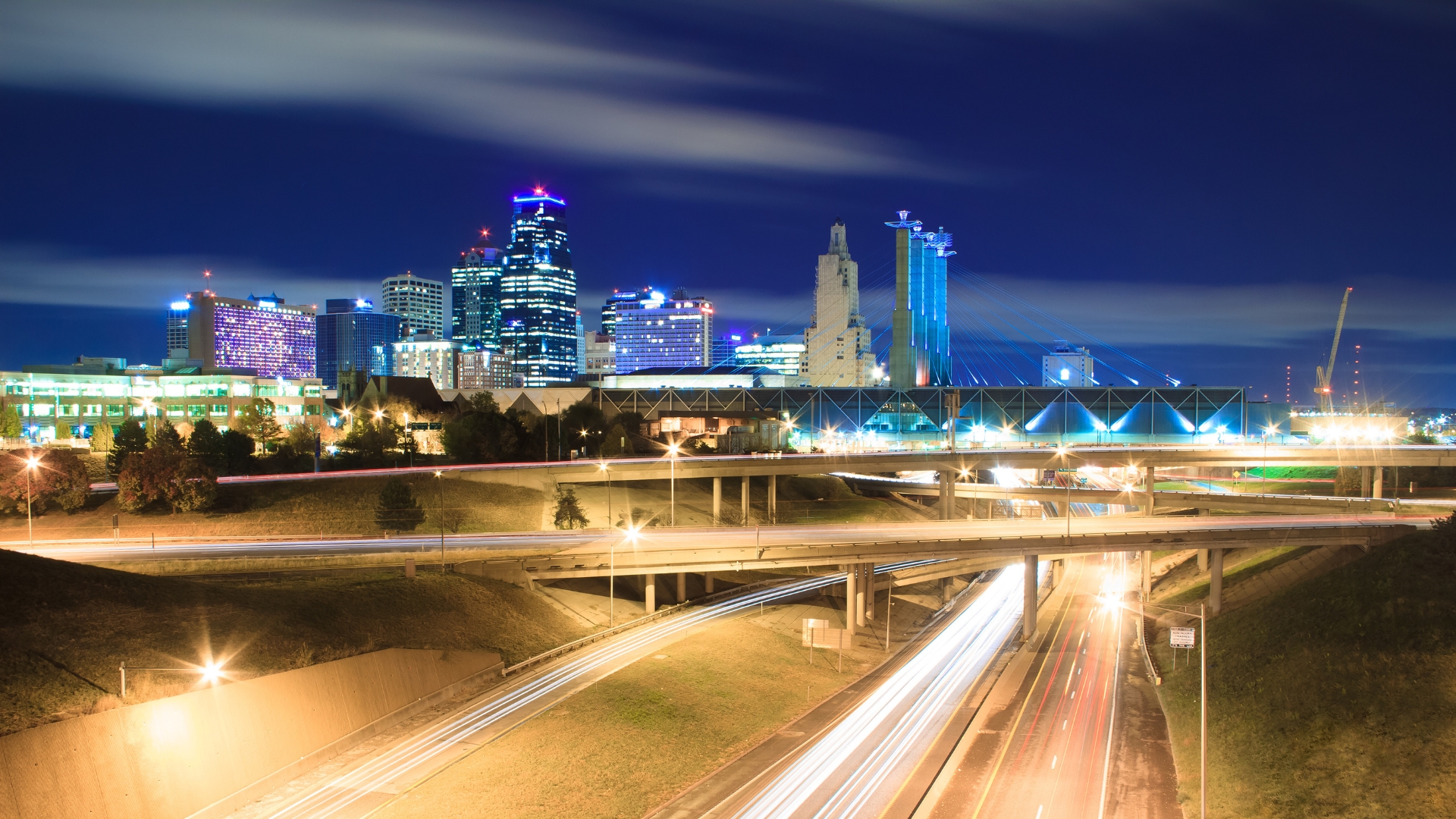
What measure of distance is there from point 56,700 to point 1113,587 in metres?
71.6

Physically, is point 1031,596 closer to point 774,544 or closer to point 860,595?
point 860,595

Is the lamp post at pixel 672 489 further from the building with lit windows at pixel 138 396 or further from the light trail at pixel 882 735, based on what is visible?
the building with lit windows at pixel 138 396

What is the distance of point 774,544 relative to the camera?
56.3 m

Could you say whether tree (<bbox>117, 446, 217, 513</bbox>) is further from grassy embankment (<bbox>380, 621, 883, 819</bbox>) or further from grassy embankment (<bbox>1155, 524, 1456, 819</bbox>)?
grassy embankment (<bbox>1155, 524, 1456, 819</bbox>)

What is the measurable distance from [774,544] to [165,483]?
134ft

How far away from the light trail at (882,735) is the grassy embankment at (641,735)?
2941 mm

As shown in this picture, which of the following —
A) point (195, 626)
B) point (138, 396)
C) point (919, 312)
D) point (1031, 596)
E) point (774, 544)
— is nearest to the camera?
point (195, 626)

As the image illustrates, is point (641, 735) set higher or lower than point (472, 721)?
lower

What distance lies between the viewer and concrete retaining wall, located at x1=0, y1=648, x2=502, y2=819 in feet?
80.1

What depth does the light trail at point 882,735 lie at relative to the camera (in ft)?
103

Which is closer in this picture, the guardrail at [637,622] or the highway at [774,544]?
the guardrail at [637,622]

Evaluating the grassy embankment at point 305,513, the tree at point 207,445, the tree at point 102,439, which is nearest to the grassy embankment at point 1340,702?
the grassy embankment at point 305,513

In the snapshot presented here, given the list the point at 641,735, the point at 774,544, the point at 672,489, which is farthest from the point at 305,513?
the point at 641,735

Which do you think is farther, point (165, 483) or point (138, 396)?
point (138, 396)
